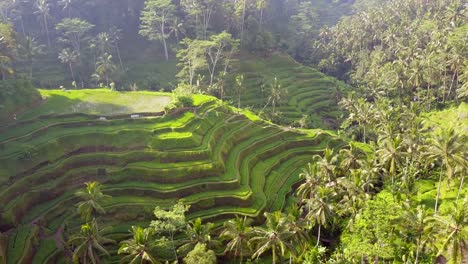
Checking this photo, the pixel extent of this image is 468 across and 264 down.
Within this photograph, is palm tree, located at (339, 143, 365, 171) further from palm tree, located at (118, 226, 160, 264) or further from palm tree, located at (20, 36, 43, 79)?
palm tree, located at (20, 36, 43, 79)

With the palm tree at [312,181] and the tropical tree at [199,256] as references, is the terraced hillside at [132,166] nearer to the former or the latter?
the palm tree at [312,181]

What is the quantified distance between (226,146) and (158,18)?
146 feet

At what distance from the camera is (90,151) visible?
47594mm

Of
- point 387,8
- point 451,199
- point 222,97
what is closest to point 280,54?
point 222,97

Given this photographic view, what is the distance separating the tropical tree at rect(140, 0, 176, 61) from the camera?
8475 centimetres

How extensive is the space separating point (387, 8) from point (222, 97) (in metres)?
57.9

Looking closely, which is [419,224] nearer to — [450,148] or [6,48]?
[450,148]

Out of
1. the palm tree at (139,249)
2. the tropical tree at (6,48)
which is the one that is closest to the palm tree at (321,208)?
the palm tree at (139,249)

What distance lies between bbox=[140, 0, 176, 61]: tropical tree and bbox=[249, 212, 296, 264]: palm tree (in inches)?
2433

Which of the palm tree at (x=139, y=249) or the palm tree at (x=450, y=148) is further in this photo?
the palm tree at (x=450, y=148)

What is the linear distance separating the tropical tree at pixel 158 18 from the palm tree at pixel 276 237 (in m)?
61.8

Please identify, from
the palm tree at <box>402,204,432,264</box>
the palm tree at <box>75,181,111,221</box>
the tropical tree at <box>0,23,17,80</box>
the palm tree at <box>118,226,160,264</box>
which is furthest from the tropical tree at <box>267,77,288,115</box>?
the palm tree at <box>118,226,160,264</box>

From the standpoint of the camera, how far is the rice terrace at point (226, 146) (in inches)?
1355

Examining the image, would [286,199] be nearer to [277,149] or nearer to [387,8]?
[277,149]
